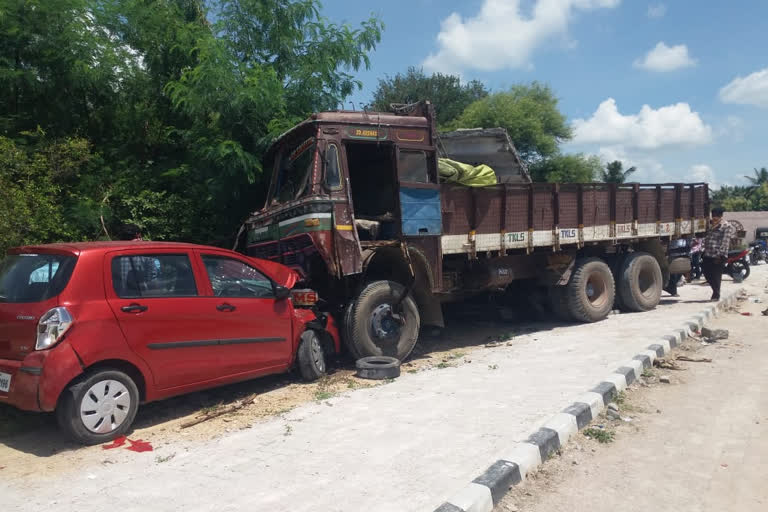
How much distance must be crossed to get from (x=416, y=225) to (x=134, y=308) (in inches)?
135

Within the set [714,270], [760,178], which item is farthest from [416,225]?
[760,178]

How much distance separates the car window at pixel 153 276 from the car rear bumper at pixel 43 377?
626 mm

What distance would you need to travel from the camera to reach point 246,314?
5242 mm

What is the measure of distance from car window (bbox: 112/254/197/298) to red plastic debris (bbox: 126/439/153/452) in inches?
44.6

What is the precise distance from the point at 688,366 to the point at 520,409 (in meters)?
3.03

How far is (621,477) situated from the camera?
11.9 ft

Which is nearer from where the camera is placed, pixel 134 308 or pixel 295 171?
pixel 134 308

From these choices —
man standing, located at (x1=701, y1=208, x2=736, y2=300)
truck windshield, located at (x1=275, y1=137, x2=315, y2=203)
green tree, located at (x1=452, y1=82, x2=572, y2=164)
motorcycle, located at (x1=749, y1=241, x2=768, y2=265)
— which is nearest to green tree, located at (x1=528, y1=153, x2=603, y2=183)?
green tree, located at (x1=452, y1=82, x2=572, y2=164)

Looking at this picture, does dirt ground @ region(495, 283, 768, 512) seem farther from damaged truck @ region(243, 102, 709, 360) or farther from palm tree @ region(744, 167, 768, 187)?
palm tree @ region(744, 167, 768, 187)

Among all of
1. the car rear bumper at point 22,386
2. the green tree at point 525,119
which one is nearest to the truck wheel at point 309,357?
the car rear bumper at point 22,386

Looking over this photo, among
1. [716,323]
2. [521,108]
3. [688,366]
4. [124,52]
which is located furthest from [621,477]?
[521,108]

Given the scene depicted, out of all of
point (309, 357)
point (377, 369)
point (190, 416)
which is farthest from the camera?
point (377, 369)

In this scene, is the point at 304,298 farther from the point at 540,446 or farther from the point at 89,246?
the point at 540,446

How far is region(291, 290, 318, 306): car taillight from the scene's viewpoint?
6.01m
